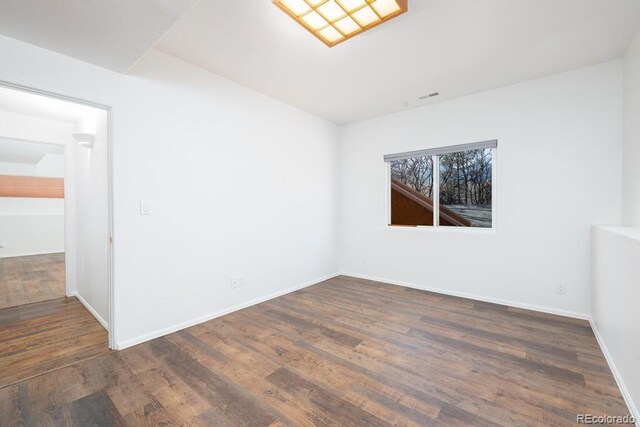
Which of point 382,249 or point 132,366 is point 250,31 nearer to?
point 132,366

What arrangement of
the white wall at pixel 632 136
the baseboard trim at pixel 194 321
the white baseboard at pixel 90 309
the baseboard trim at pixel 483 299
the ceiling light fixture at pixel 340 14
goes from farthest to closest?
the baseboard trim at pixel 483 299, the white baseboard at pixel 90 309, the baseboard trim at pixel 194 321, the white wall at pixel 632 136, the ceiling light fixture at pixel 340 14

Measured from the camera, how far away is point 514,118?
3160mm

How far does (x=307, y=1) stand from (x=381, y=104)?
7.14 feet

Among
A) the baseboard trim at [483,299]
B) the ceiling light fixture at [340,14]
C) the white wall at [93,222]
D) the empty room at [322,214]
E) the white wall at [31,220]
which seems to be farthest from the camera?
the white wall at [31,220]

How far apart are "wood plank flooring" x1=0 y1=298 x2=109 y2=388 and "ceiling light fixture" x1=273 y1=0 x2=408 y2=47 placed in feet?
10.3

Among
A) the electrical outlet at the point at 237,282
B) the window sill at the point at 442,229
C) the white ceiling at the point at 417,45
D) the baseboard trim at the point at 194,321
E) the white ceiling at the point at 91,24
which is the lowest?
the baseboard trim at the point at 194,321

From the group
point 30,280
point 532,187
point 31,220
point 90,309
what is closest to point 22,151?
point 31,220

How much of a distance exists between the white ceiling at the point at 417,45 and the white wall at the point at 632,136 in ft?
0.65

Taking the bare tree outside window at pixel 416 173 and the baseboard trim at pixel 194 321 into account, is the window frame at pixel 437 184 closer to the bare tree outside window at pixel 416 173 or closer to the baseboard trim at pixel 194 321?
the bare tree outside window at pixel 416 173

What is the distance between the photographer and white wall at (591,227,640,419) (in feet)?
4.92

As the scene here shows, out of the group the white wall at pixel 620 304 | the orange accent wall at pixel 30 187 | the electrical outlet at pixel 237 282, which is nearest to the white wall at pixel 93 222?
the electrical outlet at pixel 237 282

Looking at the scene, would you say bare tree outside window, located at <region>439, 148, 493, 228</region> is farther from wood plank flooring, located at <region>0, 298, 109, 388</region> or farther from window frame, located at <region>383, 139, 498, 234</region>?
wood plank flooring, located at <region>0, 298, 109, 388</region>

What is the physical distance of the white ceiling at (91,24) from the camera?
153 centimetres

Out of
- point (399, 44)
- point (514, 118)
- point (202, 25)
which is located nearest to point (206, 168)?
point (202, 25)
